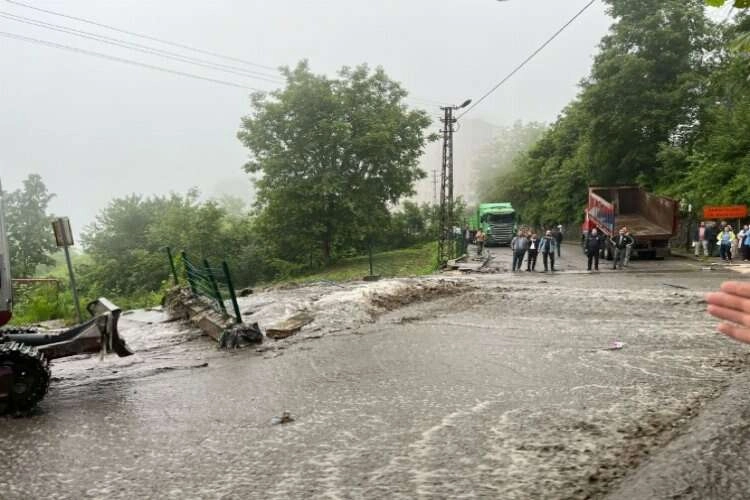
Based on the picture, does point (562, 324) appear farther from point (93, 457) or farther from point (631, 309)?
point (93, 457)

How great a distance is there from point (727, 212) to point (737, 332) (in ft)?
84.7

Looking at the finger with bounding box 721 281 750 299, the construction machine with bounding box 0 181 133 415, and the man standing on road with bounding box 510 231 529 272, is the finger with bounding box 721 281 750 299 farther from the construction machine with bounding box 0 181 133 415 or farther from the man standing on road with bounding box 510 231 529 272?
the man standing on road with bounding box 510 231 529 272

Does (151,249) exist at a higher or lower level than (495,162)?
lower

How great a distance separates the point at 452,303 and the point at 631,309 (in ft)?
13.5

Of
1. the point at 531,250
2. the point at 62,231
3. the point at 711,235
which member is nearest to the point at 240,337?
the point at 62,231

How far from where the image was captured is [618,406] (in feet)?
20.4

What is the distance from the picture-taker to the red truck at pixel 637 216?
996 inches

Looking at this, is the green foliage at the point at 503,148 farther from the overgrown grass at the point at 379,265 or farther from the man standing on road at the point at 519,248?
the man standing on road at the point at 519,248

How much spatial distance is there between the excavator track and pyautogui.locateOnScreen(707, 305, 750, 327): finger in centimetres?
629

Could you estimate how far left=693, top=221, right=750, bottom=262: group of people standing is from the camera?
23406mm

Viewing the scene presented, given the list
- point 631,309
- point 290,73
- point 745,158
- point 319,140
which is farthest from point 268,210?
point 631,309

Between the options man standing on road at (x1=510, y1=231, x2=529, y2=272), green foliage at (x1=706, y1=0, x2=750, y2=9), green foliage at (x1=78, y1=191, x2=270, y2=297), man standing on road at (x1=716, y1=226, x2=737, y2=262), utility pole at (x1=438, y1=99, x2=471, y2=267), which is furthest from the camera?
green foliage at (x1=78, y1=191, x2=270, y2=297)

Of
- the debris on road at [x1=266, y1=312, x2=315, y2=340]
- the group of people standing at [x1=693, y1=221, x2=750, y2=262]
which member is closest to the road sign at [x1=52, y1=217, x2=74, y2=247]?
the debris on road at [x1=266, y1=312, x2=315, y2=340]

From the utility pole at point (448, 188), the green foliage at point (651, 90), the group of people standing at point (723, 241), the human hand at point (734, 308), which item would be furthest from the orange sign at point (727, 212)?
the human hand at point (734, 308)
